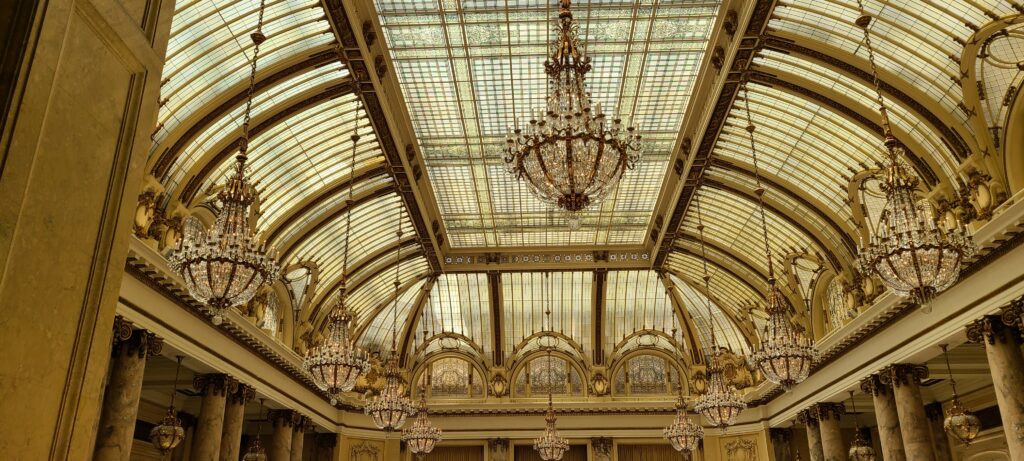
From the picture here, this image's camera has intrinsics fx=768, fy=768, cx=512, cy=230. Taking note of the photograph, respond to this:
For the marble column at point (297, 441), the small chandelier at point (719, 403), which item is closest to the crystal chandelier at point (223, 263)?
the marble column at point (297, 441)

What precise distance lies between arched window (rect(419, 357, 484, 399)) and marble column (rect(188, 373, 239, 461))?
11.3m

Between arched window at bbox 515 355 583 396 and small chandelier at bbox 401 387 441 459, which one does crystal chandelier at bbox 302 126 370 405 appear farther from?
arched window at bbox 515 355 583 396

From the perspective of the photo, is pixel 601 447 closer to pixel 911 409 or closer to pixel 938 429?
pixel 938 429

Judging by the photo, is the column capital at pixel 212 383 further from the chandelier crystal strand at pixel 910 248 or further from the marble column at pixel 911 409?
the marble column at pixel 911 409

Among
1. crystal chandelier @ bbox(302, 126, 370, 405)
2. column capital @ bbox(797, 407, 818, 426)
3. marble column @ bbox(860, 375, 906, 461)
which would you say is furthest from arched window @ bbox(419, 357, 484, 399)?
marble column @ bbox(860, 375, 906, 461)

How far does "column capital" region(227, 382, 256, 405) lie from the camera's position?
17.5m

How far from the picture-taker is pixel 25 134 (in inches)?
112

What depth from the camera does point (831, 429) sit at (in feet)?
68.2

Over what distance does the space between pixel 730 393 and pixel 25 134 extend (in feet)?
64.5

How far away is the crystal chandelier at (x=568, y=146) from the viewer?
888 centimetres

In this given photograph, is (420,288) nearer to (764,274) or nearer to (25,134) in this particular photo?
(764,274)

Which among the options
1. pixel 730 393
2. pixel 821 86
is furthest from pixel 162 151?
pixel 730 393

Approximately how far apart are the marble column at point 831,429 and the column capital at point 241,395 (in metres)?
14.9

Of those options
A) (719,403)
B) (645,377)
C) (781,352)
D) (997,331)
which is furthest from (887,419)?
(645,377)
